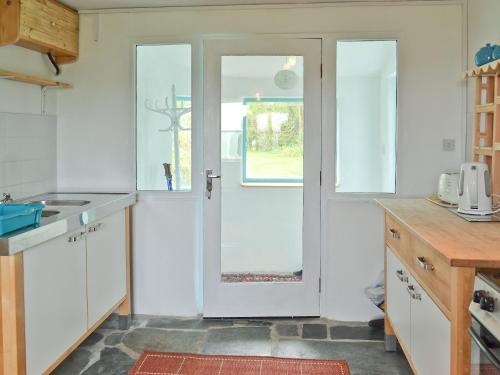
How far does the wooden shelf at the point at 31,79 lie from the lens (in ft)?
9.03

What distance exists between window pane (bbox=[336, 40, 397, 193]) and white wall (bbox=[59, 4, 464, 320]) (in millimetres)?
70

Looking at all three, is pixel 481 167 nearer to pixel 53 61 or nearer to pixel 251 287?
pixel 251 287

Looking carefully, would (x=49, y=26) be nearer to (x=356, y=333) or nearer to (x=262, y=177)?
(x=262, y=177)

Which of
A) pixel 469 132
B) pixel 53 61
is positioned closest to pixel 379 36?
pixel 469 132

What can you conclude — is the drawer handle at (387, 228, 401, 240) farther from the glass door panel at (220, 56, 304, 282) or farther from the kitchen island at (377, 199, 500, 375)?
the glass door panel at (220, 56, 304, 282)

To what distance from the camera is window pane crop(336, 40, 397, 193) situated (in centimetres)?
344

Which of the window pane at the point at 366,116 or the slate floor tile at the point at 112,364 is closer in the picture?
the slate floor tile at the point at 112,364

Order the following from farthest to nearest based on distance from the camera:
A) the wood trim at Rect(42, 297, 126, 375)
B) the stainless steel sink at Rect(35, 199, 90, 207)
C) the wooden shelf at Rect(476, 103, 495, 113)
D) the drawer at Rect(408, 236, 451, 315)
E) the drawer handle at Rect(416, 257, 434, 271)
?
the stainless steel sink at Rect(35, 199, 90, 207) → the wooden shelf at Rect(476, 103, 495, 113) → the wood trim at Rect(42, 297, 126, 375) → the drawer handle at Rect(416, 257, 434, 271) → the drawer at Rect(408, 236, 451, 315)

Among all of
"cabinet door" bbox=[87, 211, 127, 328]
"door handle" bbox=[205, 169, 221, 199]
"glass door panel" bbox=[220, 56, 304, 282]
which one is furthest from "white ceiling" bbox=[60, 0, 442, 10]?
"cabinet door" bbox=[87, 211, 127, 328]

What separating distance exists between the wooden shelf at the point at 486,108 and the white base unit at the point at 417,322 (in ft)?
3.02

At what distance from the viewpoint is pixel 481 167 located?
2377 mm

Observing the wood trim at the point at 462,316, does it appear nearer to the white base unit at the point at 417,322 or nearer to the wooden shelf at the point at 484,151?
the white base unit at the point at 417,322

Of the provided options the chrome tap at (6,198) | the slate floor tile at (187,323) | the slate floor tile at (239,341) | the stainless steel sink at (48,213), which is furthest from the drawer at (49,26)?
the slate floor tile at (239,341)

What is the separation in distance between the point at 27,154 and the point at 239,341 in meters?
1.76
